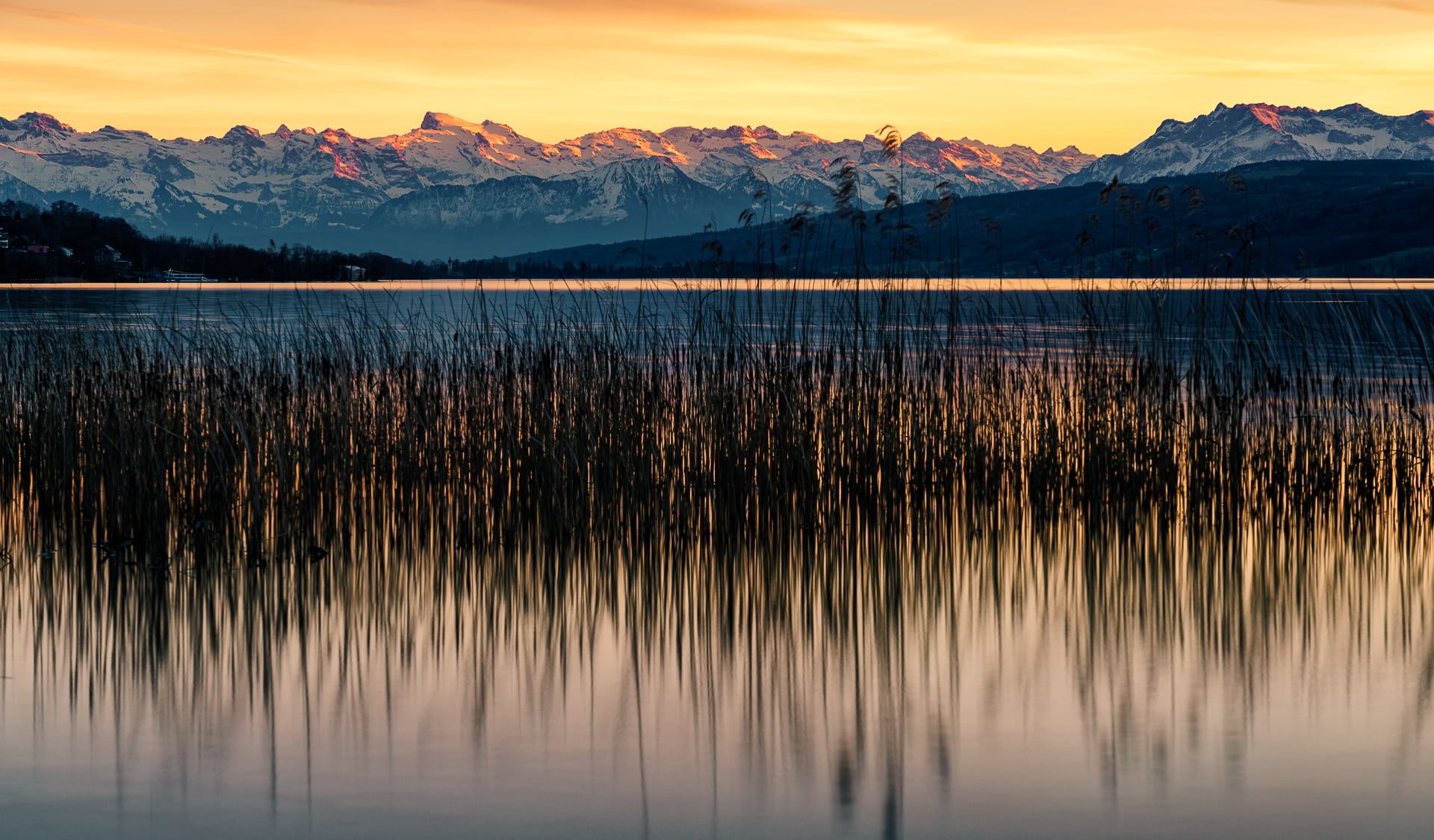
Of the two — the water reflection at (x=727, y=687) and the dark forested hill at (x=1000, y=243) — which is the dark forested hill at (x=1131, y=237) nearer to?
the dark forested hill at (x=1000, y=243)

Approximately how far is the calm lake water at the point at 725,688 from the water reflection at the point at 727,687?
17 millimetres

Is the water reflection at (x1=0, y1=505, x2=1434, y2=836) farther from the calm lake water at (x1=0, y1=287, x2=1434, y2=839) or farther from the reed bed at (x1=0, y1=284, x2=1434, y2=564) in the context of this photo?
the reed bed at (x1=0, y1=284, x2=1434, y2=564)

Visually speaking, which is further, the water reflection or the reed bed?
the reed bed

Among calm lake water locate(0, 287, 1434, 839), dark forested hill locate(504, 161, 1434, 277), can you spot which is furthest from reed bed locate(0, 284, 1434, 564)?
dark forested hill locate(504, 161, 1434, 277)

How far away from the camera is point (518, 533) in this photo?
26.5ft

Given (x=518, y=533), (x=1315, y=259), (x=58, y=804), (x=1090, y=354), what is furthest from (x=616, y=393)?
(x=1315, y=259)

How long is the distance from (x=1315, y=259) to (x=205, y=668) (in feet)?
440

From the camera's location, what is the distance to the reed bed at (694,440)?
805cm

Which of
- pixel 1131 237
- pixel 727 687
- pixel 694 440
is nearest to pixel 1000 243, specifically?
pixel 1131 237

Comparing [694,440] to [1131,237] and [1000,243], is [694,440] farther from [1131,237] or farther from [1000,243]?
[1131,237]

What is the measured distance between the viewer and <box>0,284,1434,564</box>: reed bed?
8055 mm

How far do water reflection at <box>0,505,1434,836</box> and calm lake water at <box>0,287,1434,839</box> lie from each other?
17mm

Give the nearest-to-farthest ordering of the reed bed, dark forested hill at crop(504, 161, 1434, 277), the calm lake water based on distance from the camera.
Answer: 1. the calm lake water
2. the reed bed
3. dark forested hill at crop(504, 161, 1434, 277)

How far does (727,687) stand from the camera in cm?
545
